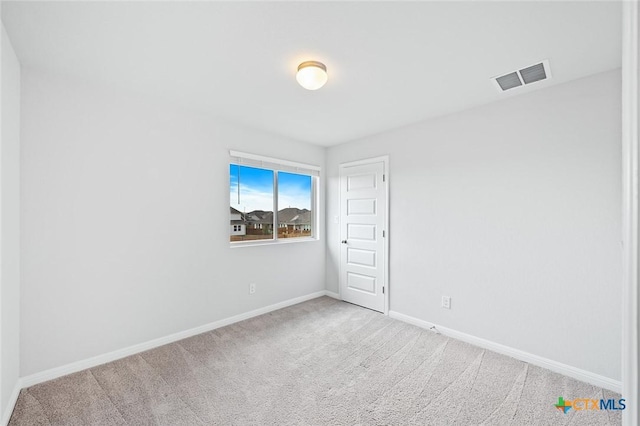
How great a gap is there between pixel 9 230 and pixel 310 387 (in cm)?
237

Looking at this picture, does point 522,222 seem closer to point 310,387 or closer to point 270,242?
point 310,387

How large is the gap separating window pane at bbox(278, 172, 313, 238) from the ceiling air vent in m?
2.64

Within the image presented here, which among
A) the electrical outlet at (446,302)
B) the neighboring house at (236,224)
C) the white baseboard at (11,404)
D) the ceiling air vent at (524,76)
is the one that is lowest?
the white baseboard at (11,404)

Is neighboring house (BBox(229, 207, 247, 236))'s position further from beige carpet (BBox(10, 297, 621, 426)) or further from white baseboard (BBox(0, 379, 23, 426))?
white baseboard (BBox(0, 379, 23, 426))

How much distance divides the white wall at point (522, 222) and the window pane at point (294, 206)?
1400mm

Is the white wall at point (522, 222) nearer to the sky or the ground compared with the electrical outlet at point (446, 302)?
nearer to the sky

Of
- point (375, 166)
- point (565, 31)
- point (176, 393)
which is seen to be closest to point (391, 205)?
point (375, 166)

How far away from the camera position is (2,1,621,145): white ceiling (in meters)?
1.55

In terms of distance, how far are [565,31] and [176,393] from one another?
359cm

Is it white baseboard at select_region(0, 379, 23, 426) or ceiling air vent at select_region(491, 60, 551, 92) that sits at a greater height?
ceiling air vent at select_region(491, 60, 551, 92)

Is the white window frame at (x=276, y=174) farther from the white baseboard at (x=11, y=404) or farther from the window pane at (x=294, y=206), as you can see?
the white baseboard at (x=11, y=404)

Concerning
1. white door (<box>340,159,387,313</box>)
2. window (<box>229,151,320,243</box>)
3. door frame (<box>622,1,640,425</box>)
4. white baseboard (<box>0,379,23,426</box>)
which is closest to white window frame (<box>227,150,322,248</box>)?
window (<box>229,151,320,243</box>)

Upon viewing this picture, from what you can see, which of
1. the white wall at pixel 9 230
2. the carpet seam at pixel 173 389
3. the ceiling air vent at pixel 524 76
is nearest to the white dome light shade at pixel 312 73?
the ceiling air vent at pixel 524 76

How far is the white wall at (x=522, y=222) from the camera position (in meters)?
2.16
